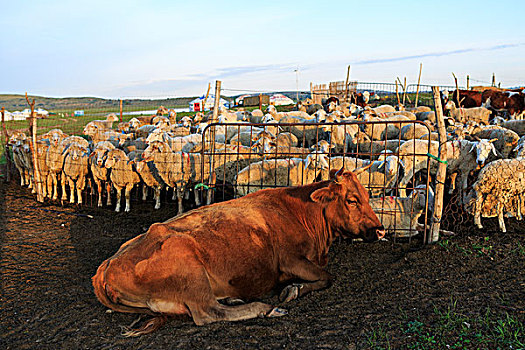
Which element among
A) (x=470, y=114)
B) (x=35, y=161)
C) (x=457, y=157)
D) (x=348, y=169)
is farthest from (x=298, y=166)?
(x=470, y=114)

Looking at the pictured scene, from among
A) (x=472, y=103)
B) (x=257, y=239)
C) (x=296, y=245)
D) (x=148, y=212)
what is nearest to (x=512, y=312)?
(x=296, y=245)

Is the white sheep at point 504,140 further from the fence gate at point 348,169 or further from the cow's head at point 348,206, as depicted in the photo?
the cow's head at point 348,206

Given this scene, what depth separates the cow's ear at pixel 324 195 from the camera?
5.38 metres

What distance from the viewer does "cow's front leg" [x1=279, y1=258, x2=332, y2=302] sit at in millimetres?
4969

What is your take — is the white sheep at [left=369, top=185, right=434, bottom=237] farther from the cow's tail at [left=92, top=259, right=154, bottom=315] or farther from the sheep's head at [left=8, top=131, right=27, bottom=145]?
the sheep's head at [left=8, top=131, right=27, bottom=145]

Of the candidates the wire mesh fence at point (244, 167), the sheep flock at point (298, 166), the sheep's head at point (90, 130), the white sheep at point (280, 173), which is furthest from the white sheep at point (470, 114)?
the sheep's head at point (90, 130)

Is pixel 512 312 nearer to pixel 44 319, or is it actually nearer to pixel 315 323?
pixel 315 323

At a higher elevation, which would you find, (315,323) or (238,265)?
(238,265)

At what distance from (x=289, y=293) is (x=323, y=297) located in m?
0.45

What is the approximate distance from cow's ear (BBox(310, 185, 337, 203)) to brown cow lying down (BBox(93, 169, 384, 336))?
0.5 inches

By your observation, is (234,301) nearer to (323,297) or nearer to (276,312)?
(276,312)

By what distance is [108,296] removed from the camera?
14.8 feet

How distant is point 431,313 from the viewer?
447cm

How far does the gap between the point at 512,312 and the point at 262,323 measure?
2.69 metres
